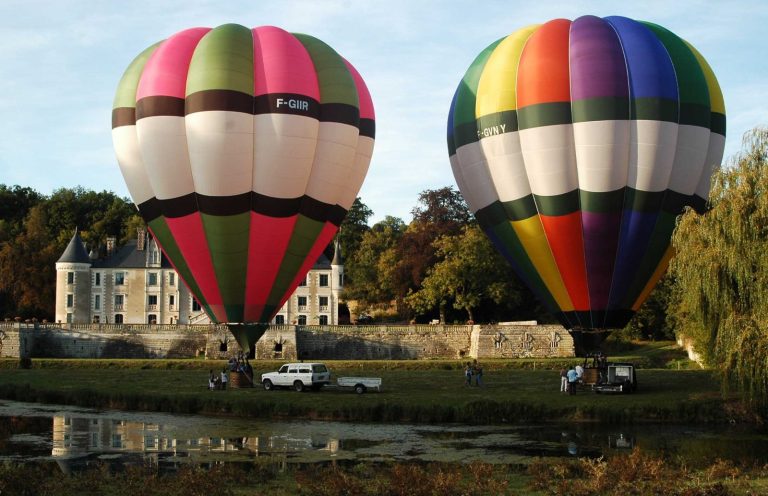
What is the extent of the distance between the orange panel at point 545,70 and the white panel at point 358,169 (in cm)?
807

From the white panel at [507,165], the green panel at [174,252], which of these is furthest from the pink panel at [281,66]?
the white panel at [507,165]

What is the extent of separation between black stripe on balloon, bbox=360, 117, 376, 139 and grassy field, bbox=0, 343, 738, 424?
1170 centimetres

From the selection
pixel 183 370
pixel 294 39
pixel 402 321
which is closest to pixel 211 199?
pixel 294 39

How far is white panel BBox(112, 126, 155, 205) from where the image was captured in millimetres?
39406

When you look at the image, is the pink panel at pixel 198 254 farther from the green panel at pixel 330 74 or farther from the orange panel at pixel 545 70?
the orange panel at pixel 545 70

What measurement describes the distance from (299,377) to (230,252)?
246 inches

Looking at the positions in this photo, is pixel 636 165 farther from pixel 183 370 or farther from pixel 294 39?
pixel 183 370

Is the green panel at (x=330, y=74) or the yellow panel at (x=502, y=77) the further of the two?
the green panel at (x=330, y=74)

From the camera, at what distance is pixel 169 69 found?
38.3 meters

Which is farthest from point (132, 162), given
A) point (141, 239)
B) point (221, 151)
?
point (141, 239)

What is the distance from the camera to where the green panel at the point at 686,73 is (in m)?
36.5

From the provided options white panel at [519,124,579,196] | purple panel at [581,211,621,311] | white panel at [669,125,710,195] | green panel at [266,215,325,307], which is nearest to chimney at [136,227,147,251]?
green panel at [266,215,325,307]

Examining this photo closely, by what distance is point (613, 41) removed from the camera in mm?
37031

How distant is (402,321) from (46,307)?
3535 cm
